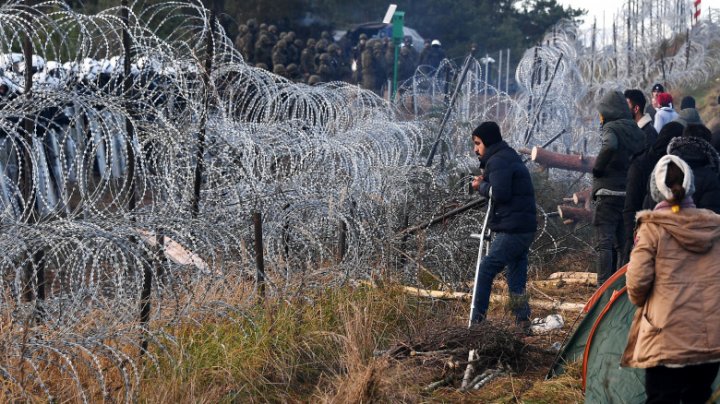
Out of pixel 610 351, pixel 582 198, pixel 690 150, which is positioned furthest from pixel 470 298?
pixel 582 198

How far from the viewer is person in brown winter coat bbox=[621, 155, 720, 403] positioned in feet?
12.7

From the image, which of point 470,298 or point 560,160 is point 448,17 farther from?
point 470,298

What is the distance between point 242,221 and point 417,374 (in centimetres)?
213

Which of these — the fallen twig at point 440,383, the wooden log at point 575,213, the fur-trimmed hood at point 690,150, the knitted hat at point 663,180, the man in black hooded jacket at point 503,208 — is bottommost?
the wooden log at point 575,213

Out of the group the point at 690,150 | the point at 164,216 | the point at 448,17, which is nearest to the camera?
the point at 164,216

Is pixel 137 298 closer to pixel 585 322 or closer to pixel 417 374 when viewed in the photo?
pixel 417 374

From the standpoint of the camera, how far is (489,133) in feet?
21.6

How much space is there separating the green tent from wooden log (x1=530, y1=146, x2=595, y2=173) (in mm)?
5453

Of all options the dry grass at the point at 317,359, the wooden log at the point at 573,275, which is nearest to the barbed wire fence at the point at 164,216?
the dry grass at the point at 317,359

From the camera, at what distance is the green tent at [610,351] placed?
4.66 metres

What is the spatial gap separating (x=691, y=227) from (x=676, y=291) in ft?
0.87

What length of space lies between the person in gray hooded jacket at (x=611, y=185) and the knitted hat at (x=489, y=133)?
128 centimetres

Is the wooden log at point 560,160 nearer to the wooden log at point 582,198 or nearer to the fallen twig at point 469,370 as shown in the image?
the wooden log at point 582,198

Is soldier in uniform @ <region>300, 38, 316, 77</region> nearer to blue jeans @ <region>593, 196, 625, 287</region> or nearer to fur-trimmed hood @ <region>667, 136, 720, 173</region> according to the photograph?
blue jeans @ <region>593, 196, 625, 287</region>
